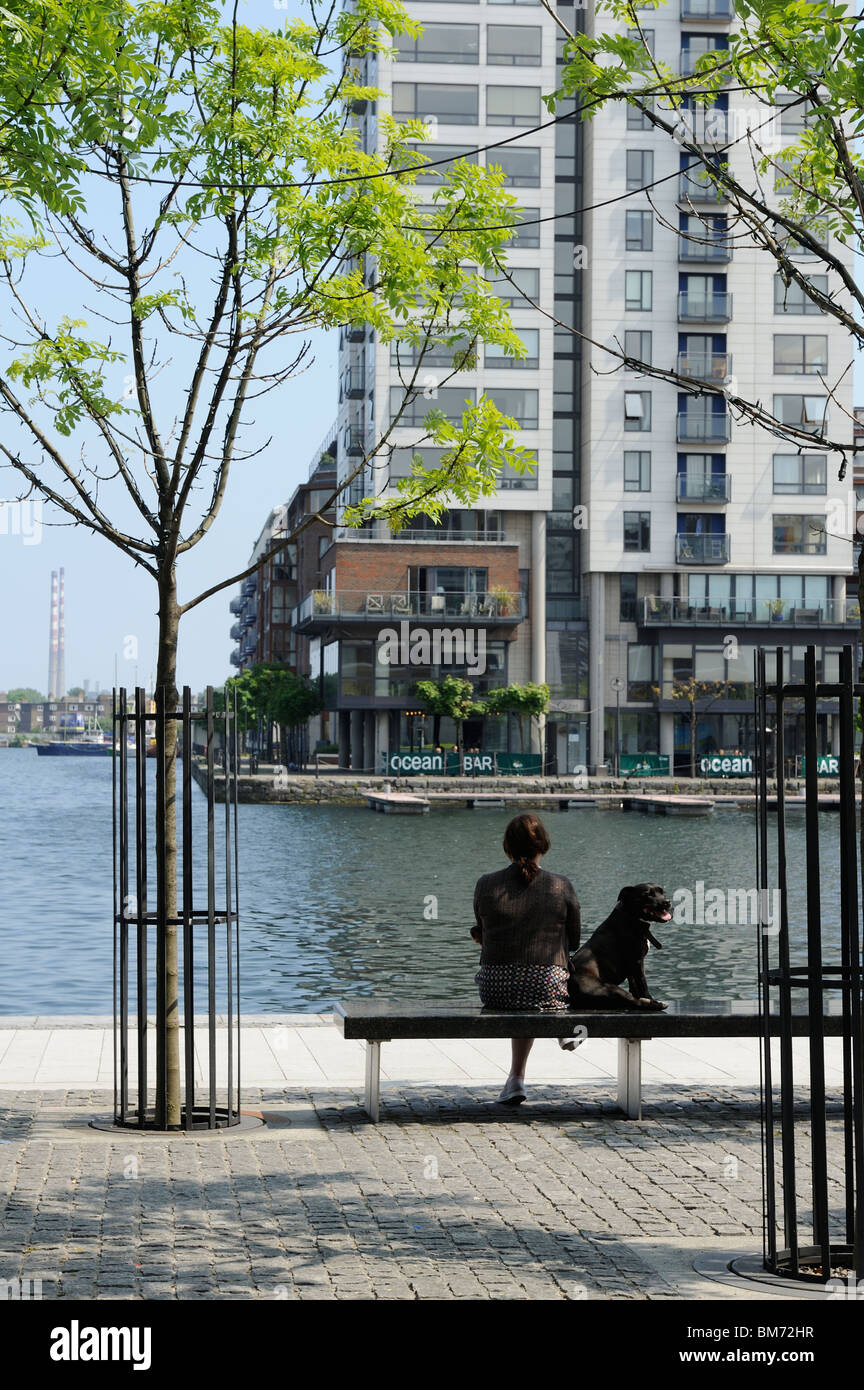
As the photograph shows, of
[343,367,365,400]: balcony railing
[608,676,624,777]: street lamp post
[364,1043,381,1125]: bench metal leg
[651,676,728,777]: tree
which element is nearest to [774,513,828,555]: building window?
A: [651,676,728,777]: tree

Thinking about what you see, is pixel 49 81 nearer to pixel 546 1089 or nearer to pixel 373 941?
pixel 546 1089

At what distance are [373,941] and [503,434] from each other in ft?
49.4

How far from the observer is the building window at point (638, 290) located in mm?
76000

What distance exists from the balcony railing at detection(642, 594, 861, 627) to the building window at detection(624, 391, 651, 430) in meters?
8.25

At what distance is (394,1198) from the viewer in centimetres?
734

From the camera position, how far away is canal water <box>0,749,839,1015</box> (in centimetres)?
2027

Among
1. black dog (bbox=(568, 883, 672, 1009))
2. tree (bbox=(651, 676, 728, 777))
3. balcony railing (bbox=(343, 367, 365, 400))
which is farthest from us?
balcony railing (bbox=(343, 367, 365, 400))

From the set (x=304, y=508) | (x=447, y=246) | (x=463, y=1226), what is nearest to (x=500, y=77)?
(x=304, y=508)

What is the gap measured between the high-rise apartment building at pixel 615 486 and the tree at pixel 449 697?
2146 mm

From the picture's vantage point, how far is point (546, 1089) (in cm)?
1006

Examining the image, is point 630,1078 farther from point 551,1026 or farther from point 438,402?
point 438,402

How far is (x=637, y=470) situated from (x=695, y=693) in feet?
36.4

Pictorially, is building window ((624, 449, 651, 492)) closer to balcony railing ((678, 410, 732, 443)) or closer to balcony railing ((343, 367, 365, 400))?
balcony railing ((678, 410, 732, 443))
